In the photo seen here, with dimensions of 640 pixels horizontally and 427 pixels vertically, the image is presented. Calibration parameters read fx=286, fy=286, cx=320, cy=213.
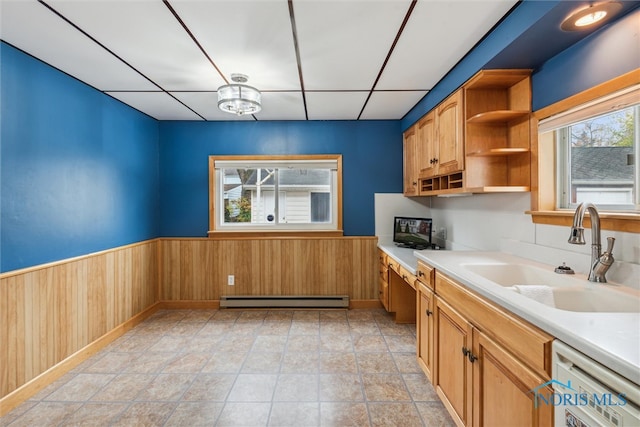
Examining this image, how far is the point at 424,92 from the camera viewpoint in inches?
106

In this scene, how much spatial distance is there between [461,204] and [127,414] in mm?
3092

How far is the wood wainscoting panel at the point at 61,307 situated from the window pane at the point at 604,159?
350 cm

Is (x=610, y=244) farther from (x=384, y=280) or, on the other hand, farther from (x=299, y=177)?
(x=299, y=177)

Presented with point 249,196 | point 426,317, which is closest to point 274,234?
point 249,196

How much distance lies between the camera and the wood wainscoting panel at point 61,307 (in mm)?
1832

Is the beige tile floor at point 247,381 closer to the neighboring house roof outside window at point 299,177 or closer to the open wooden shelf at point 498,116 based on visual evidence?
the neighboring house roof outside window at point 299,177

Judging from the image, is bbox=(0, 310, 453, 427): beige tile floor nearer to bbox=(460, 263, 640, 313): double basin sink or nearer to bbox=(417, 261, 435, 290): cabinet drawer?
bbox=(417, 261, 435, 290): cabinet drawer

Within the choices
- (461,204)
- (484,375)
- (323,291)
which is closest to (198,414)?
(484,375)

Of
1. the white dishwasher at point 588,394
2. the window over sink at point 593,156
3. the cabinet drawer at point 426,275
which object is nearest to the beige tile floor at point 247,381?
the cabinet drawer at point 426,275

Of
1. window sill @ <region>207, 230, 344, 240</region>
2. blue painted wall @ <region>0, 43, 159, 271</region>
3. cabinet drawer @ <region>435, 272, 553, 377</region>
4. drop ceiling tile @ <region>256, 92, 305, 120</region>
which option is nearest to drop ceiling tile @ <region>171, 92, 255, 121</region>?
drop ceiling tile @ <region>256, 92, 305, 120</region>

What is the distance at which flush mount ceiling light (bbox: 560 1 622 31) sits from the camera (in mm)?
1224

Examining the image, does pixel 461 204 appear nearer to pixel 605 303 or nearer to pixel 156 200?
pixel 605 303

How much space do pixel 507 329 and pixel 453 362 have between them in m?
0.58

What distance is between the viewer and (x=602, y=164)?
1518 mm
